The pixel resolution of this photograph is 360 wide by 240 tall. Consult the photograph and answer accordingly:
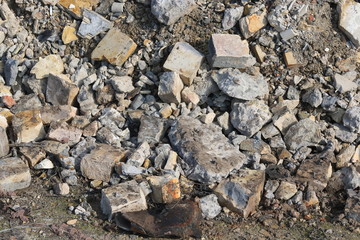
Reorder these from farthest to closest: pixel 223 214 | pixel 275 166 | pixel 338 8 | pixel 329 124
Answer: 1. pixel 338 8
2. pixel 329 124
3. pixel 275 166
4. pixel 223 214

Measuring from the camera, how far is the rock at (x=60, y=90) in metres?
6.45

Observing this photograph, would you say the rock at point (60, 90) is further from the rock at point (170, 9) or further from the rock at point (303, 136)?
the rock at point (303, 136)

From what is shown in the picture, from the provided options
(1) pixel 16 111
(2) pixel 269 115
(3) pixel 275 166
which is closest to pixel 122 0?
(1) pixel 16 111

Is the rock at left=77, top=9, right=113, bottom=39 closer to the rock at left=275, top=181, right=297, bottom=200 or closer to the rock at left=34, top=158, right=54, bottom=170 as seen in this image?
the rock at left=34, top=158, right=54, bottom=170

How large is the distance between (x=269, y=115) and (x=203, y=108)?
0.74 meters

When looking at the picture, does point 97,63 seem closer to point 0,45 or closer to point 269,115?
point 0,45

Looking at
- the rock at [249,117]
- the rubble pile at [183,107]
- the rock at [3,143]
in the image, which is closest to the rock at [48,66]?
the rubble pile at [183,107]

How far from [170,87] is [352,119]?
1985 millimetres

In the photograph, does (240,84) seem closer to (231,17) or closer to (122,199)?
(231,17)

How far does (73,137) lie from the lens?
6078 millimetres

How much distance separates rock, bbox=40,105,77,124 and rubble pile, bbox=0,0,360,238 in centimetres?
1

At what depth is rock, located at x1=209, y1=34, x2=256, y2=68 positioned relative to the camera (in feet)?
20.7

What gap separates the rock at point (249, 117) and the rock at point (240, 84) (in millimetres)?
107

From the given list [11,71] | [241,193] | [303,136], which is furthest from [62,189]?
[303,136]
